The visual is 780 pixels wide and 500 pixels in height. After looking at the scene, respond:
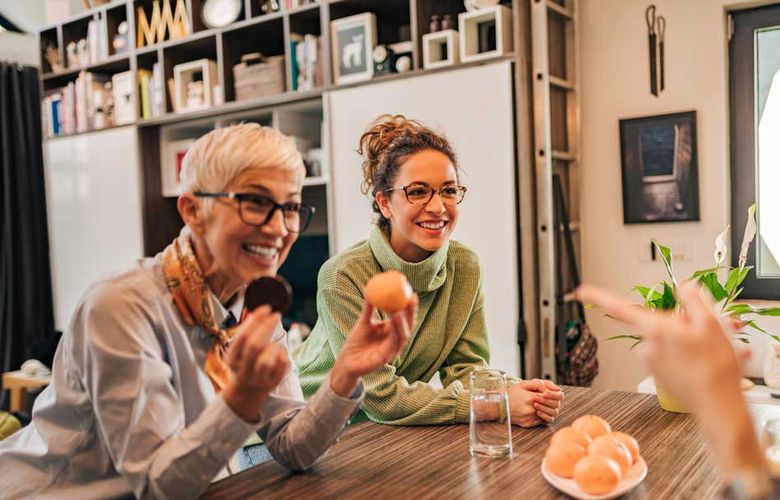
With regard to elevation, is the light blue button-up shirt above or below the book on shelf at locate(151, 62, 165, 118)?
below

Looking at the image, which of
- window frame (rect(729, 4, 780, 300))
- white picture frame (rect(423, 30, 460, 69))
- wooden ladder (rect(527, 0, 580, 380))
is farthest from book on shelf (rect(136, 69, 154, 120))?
window frame (rect(729, 4, 780, 300))

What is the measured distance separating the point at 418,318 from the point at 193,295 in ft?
2.51

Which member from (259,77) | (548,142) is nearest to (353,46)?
(259,77)

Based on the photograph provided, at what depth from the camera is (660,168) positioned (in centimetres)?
303

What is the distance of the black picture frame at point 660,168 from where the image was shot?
116 inches

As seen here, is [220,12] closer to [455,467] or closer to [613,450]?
[455,467]

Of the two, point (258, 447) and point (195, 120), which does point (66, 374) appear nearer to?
point (258, 447)

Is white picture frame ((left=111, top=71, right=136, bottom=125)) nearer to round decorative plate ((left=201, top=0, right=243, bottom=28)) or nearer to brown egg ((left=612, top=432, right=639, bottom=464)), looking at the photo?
round decorative plate ((left=201, top=0, right=243, bottom=28))

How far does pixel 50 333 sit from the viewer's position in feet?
16.7

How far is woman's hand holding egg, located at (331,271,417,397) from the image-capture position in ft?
3.86

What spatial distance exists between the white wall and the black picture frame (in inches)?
1.6

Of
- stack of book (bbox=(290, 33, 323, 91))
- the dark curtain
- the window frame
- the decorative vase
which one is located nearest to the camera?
the decorative vase

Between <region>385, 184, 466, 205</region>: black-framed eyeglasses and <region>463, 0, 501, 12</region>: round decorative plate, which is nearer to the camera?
<region>385, 184, 466, 205</region>: black-framed eyeglasses

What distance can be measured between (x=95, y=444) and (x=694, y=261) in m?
2.54
